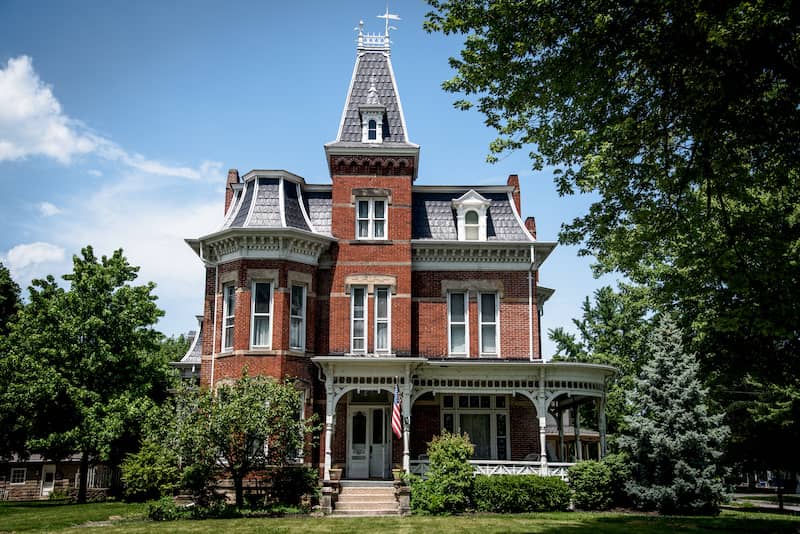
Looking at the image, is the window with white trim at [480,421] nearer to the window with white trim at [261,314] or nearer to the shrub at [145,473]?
the window with white trim at [261,314]

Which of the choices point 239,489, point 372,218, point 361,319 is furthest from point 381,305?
point 239,489

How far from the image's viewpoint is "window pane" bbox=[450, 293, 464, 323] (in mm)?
26531

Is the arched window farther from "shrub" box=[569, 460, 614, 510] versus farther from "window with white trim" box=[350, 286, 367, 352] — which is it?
"shrub" box=[569, 460, 614, 510]

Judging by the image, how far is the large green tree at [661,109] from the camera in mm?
12062

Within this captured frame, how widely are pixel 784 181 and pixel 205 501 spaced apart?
17.5 meters

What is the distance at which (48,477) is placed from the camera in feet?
140

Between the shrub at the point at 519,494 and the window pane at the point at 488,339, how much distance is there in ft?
17.9

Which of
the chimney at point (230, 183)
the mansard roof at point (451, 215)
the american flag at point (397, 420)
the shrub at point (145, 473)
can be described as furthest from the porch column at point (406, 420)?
the chimney at point (230, 183)

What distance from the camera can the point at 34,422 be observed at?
26.9 meters

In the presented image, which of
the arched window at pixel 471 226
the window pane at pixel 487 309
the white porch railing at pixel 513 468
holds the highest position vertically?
the arched window at pixel 471 226

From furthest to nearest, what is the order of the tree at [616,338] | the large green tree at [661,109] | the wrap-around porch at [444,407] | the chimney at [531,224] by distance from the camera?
1. the tree at [616,338]
2. the chimney at [531,224]
3. the wrap-around porch at [444,407]
4. the large green tree at [661,109]

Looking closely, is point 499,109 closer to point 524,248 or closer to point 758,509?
point 524,248

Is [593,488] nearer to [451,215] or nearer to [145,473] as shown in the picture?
[451,215]

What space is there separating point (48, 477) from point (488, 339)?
31.2m
